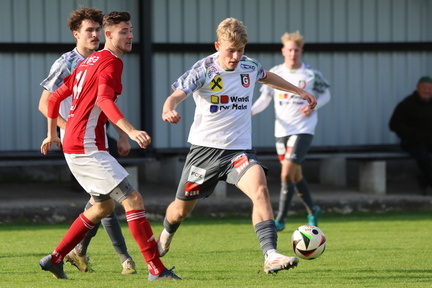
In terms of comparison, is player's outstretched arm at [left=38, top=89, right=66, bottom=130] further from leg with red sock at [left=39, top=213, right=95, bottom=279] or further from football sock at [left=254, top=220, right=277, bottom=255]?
football sock at [left=254, top=220, right=277, bottom=255]

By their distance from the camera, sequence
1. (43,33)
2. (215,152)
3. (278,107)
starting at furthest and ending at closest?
(43,33) < (278,107) < (215,152)

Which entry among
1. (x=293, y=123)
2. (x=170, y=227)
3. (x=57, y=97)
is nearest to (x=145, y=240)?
(x=170, y=227)

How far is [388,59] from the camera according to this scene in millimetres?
16031

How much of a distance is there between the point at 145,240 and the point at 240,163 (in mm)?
1104

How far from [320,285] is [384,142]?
354 inches

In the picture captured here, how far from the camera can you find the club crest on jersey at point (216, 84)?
8.10 meters

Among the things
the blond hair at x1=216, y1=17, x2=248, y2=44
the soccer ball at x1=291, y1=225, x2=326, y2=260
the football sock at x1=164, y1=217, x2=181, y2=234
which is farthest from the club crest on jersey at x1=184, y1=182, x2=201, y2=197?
the blond hair at x1=216, y1=17, x2=248, y2=44

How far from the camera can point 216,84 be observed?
811cm

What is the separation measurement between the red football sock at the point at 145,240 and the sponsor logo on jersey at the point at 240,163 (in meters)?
0.97

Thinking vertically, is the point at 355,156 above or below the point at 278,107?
below

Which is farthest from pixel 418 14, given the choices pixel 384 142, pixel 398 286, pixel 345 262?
pixel 398 286

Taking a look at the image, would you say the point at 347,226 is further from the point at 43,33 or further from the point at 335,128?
the point at 43,33

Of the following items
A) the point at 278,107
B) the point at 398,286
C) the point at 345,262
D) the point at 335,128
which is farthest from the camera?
the point at 335,128

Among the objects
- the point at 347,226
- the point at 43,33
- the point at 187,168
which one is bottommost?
the point at 347,226
